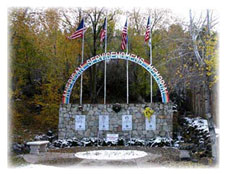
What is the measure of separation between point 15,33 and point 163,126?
867cm

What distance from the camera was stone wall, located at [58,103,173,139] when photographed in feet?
41.4

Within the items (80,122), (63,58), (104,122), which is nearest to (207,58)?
(104,122)

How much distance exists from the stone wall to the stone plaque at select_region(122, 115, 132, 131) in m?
0.14

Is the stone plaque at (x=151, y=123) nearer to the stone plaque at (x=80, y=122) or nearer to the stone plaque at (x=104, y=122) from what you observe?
the stone plaque at (x=104, y=122)

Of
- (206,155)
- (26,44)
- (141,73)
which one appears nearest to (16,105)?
(26,44)

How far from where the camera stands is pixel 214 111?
12.0 metres

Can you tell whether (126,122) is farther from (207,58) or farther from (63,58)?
(63,58)

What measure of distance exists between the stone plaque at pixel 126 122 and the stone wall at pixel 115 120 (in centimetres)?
14

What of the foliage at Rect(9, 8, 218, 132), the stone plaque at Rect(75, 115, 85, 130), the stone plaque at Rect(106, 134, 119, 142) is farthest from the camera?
the foliage at Rect(9, 8, 218, 132)

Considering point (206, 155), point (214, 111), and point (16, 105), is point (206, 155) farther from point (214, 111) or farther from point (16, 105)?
point (16, 105)

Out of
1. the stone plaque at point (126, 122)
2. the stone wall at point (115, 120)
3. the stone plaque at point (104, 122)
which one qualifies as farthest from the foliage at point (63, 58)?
the stone plaque at point (104, 122)

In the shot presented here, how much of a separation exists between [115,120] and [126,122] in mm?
539

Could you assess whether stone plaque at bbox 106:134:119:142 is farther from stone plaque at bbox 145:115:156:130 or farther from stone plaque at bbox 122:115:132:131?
stone plaque at bbox 145:115:156:130

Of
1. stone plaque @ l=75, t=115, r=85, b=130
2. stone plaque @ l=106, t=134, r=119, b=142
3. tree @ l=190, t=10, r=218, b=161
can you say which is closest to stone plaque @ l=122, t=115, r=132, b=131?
stone plaque @ l=106, t=134, r=119, b=142
